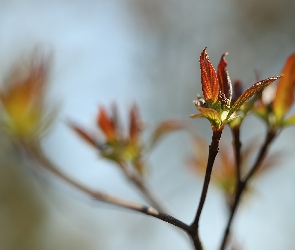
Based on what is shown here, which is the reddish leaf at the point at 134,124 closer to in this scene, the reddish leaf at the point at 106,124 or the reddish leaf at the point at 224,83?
the reddish leaf at the point at 106,124

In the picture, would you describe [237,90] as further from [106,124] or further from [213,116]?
[106,124]

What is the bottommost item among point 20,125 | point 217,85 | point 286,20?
point 20,125

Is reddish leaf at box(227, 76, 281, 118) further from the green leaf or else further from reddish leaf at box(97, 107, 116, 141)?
reddish leaf at box(97, 107, 116, 141)

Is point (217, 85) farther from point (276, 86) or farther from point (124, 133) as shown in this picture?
point (124, 133)

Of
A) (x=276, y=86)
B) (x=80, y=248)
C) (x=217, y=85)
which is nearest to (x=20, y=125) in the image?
(x=276, y=86)

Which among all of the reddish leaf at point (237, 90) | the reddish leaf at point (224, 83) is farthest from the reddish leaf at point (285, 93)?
the reddish leaf at point (224, 83)

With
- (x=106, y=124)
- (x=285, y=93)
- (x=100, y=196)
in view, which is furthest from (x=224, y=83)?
(x=106, y=124)
